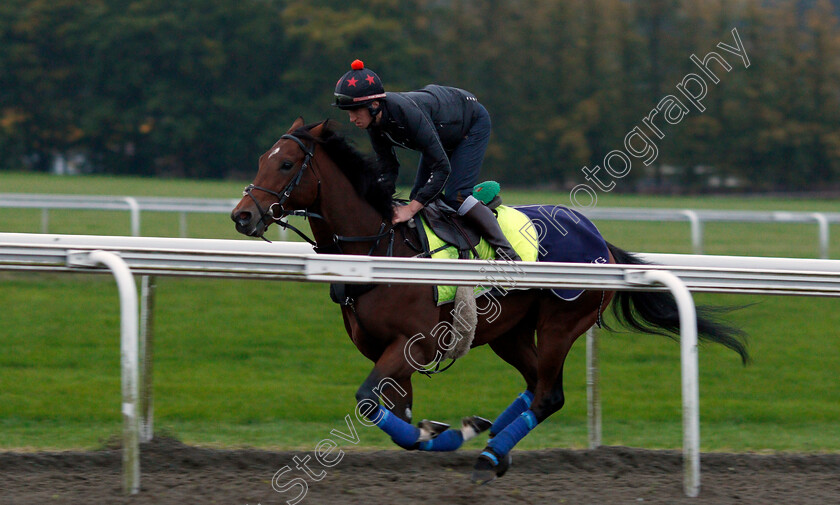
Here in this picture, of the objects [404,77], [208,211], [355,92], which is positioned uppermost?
[404,77]

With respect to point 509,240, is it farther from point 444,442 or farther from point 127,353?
point 127,353

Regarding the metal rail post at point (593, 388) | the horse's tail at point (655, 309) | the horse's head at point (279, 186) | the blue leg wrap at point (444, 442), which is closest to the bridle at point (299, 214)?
the horse's head at point (279, 186)

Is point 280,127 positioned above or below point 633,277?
above

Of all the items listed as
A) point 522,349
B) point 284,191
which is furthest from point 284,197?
point 522,349

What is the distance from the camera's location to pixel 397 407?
3.94 metres

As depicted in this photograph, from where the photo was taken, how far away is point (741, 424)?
595cm

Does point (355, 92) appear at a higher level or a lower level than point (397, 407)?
higher

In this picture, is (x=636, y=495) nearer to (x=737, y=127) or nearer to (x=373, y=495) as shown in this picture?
(x=373, y=495)

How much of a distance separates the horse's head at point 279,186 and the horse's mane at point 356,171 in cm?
6

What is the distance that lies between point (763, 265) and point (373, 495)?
6.45ft

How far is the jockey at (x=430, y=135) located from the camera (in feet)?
12.9

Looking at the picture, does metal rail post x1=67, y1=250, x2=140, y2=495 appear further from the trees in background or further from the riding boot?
the trees in background

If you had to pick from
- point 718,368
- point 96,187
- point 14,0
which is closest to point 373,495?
point 718,368

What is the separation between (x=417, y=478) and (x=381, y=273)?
3.19ft
